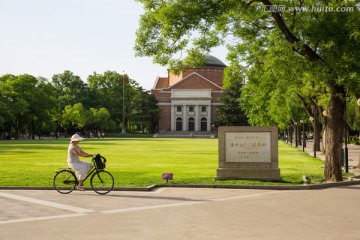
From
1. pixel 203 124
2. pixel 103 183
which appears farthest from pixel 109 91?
pixel 103 183

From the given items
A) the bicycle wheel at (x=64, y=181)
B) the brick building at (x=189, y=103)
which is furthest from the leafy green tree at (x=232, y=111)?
the bicycle wheel at (x=64, y=181)

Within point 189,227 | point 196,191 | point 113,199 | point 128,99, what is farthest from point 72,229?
point 128,99

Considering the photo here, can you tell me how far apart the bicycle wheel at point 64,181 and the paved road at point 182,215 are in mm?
184

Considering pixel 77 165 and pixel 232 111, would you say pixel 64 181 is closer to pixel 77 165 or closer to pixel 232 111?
pixel 77 165

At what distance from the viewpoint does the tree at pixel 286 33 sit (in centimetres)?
1418

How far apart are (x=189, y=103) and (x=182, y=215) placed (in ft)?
367

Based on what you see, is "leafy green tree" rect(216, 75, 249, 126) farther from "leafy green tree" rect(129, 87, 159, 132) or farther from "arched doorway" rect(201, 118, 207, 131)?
"arched doorway" rect(201, 118, 207, 131)

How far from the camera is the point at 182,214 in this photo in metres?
9.40

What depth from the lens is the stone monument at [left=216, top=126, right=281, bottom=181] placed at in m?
15.3

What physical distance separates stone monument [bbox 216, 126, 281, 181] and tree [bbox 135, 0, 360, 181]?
6.28 feet

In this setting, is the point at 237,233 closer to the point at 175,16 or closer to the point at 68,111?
the point at 175,16

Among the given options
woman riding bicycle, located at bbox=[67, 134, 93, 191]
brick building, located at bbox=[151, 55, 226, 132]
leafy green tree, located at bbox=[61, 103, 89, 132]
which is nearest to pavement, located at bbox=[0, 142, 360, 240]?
woman riding bicycle, located at bbox=[67, 134, 93, 191]

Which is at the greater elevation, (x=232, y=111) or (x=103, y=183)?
(x=232, y=111)

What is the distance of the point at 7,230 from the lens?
782 cm
